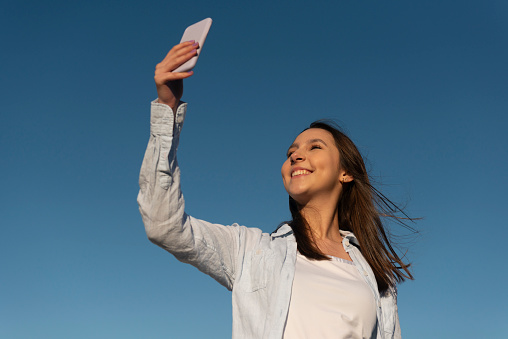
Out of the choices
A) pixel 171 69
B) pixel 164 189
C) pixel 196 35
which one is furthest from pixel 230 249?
pixel 196 35

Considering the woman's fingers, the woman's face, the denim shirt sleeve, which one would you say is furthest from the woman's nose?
the woman's fingers

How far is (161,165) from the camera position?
3539 millimetres

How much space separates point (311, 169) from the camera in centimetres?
542

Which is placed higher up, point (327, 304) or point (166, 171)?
point (166, 171)

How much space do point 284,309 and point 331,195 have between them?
1828mm

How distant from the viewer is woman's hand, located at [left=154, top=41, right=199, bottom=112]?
3.50 meters

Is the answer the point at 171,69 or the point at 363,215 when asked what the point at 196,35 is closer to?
the point at 171,69

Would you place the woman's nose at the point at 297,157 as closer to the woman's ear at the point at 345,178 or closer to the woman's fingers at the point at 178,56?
the woman's ear at the point at 345,178

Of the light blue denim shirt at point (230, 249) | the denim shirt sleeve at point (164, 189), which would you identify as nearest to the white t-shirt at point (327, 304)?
the light blue denim shirt at point (230, 249)

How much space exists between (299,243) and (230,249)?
0.81 m

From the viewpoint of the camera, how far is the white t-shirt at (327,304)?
4.20 m

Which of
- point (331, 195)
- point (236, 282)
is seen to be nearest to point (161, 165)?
point (236, 282)

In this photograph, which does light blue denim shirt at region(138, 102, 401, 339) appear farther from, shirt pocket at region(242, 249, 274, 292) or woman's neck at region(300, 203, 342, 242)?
woman's neck at region(300, 203, 342, 242)

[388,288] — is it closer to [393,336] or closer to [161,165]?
[393,336]
